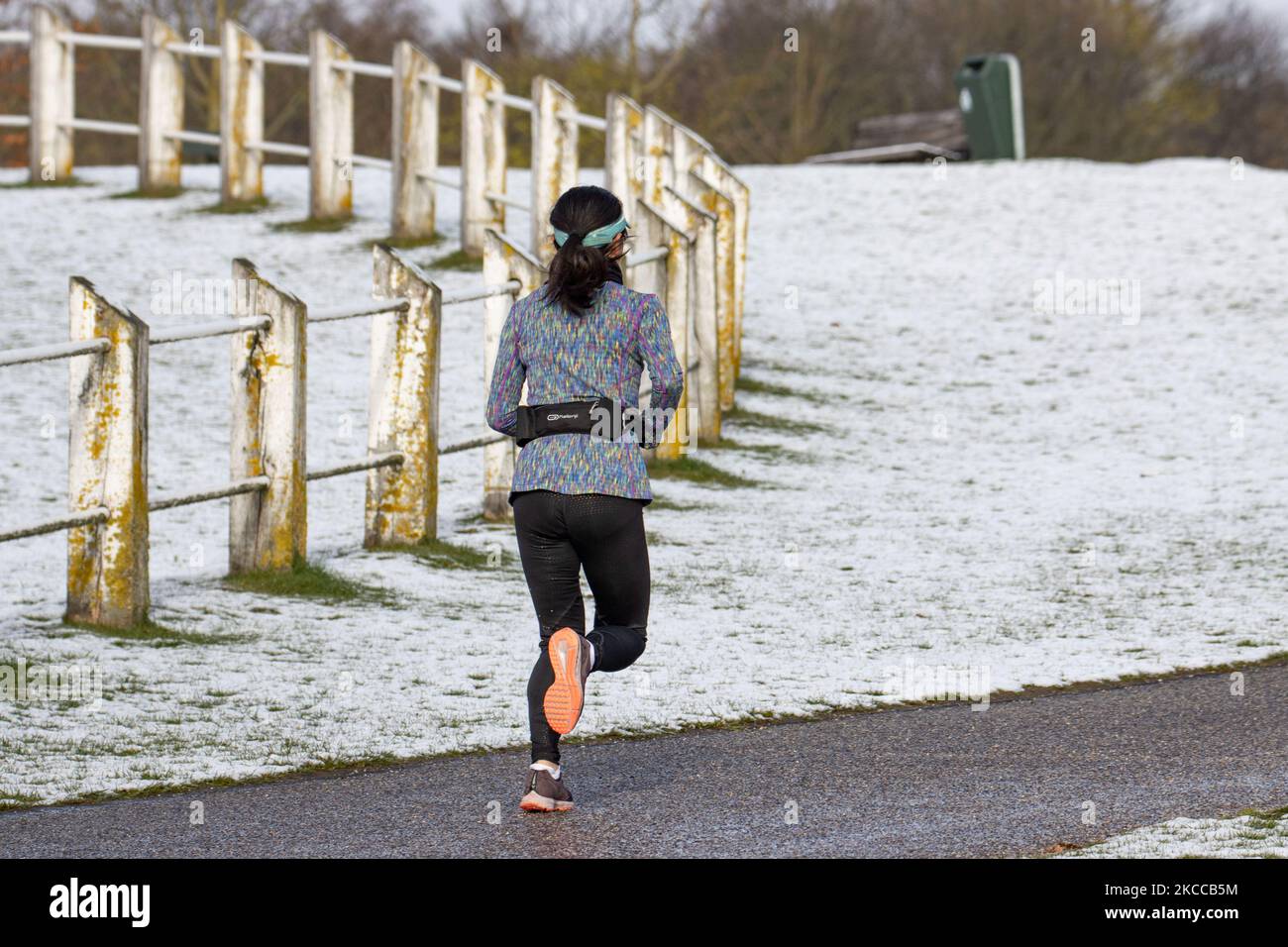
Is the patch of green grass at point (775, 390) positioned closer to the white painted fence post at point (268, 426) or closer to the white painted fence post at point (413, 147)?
the white painted fence post at point (413, 147)

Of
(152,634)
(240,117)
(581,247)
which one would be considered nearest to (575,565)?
(581,247)

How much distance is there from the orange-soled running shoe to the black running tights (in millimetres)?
53

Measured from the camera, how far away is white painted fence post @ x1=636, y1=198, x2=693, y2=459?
11523 mm

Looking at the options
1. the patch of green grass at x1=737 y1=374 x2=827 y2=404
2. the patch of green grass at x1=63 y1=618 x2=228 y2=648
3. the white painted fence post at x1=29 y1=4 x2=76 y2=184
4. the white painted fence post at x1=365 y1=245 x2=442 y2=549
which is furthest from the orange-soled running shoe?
the white painted fence post at x1=29 y1=4 x2=76 y2=184

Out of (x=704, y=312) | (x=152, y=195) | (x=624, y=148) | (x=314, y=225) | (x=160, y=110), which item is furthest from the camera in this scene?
(x=152, y=195)

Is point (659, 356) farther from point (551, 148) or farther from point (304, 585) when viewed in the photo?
point (551, 148)

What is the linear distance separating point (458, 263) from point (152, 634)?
341 inches

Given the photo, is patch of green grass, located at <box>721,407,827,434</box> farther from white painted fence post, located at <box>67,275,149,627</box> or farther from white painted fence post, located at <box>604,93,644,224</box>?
white painted fence post, located at <box>67,275,149,627</box>

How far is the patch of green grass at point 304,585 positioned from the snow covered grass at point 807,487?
0.08 metres

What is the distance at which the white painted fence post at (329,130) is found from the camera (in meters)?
17.2

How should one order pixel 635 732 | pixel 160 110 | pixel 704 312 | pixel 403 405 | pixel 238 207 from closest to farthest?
pixel 635 732 → pixel 403 405 → pixel 704 312 → pixel 238 207 → pixel 160 110

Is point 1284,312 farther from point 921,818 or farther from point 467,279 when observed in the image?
point 921,818

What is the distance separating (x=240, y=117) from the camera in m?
18.3
